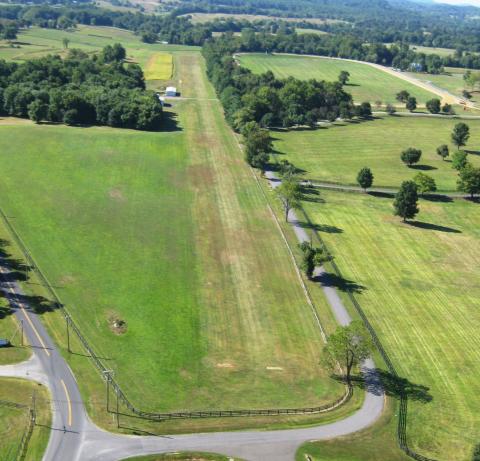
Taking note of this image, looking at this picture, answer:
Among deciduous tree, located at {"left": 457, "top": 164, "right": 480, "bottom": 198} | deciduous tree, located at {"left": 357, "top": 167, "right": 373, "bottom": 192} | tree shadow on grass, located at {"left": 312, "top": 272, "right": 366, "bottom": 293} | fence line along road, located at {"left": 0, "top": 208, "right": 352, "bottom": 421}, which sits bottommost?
fence line along road, located at {"left": 0, "top": 208, "right": 352, "bottom": 421}

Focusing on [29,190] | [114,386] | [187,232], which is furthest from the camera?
[29,190]

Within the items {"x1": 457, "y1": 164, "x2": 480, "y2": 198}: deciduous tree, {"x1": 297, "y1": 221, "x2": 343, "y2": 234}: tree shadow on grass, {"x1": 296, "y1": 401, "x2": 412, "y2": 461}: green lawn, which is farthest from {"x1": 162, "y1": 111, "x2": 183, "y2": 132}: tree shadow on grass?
{"x1": 296, "y1": 401, "x2": 412, "y2": 461}: green lawn

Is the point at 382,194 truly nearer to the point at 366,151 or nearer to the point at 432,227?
the point at 432,227

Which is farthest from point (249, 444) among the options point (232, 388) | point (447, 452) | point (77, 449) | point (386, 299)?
point (386, 299)

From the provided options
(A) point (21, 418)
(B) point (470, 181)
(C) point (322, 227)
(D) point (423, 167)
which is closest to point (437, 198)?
(B) point (470, 181)

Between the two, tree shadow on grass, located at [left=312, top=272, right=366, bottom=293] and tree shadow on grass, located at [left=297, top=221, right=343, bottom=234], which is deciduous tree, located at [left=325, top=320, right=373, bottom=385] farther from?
tree shadow on grass, located at [left=297, top=221, right=343, bottom=234]

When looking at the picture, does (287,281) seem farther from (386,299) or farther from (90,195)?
(90,195)

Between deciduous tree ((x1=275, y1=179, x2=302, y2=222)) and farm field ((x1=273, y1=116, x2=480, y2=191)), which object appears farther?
farm field ((x1=273, y1=116, x2=480, y2=191))
